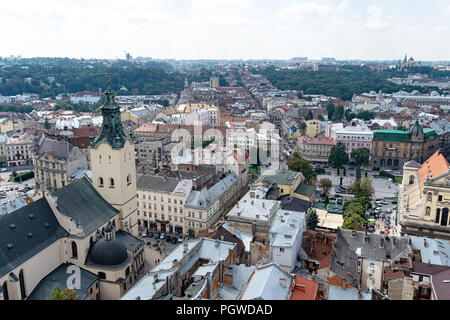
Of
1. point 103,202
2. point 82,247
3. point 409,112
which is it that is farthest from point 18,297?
point 409,112

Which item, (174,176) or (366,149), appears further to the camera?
(366,149)

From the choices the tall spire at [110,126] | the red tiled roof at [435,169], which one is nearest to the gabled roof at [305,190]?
the red tiled roof at [435,169]

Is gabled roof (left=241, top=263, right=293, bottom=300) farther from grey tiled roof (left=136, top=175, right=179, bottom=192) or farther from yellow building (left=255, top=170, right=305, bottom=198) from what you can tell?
yellow building (left=255, top=170, right=305, bottom=198)

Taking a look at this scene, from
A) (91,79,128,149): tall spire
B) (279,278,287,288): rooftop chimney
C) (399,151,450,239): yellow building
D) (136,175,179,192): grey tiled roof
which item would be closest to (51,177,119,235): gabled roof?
(91,79,128,149): tall spire

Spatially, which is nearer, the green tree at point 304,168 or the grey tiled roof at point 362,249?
the grey tiled roof at point 362,249

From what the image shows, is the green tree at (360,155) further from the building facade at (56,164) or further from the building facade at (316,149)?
the building facade at (56,164)

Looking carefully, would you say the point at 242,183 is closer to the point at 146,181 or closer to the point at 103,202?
the point at 146,181

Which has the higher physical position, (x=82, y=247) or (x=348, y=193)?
(x=82, y=247)

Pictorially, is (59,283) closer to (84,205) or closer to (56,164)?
(84,205)
